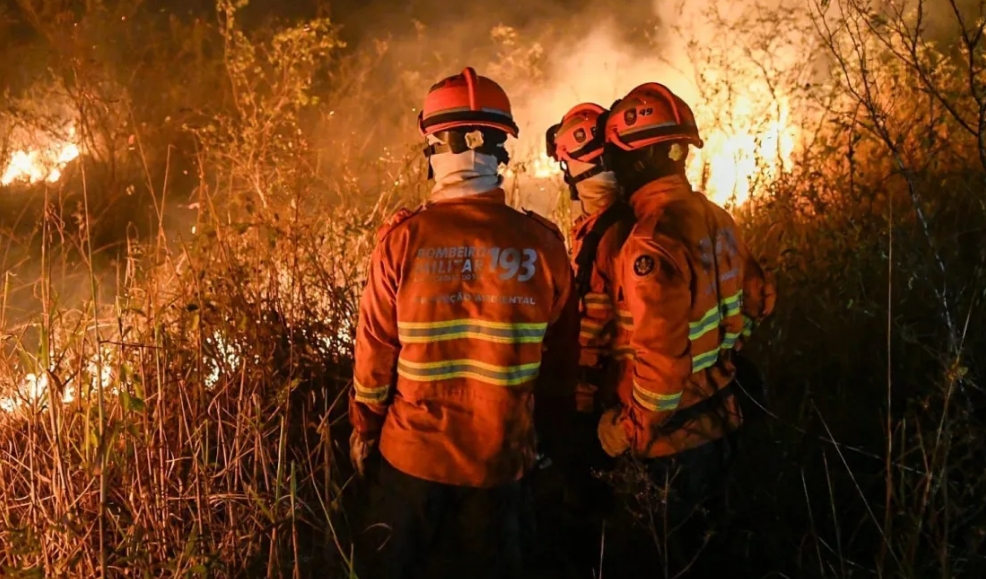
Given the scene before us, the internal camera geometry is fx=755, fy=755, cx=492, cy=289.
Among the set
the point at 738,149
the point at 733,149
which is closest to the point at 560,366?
the point at 738,149

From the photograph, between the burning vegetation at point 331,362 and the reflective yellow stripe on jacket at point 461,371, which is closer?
the reflective yellow stripe on jacket at point 461,371

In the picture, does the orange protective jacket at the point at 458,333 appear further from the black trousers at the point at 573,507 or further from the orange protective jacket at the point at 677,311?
the black trousers at the point at 573,507

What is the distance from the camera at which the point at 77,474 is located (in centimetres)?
284

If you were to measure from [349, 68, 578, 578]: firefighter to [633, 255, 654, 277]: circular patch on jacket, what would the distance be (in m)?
0.24

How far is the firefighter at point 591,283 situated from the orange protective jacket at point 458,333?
42cm

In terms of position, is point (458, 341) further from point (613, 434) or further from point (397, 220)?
point (613, 434)

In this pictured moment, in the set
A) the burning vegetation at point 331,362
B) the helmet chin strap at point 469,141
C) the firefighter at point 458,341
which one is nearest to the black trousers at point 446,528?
the firefighter at point 458,341

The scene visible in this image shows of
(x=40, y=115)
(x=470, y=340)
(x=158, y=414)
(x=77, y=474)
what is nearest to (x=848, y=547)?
(x=470, y=340)

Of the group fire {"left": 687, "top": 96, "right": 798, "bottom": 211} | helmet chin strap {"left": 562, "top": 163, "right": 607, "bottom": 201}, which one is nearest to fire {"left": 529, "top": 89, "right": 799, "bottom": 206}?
fire {"left": 687, "top": 96, "right": 798, "bottom": 211}

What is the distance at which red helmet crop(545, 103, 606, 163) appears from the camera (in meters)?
3.37

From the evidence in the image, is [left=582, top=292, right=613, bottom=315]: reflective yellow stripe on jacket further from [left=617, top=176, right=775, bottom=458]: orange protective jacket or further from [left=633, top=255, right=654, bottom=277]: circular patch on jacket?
[left=633, top=255, right=654, bottom=277]: circular patch on jacket

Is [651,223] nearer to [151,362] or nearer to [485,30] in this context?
[151,362]

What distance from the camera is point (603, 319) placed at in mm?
3072

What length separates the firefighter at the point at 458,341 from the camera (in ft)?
8.38
